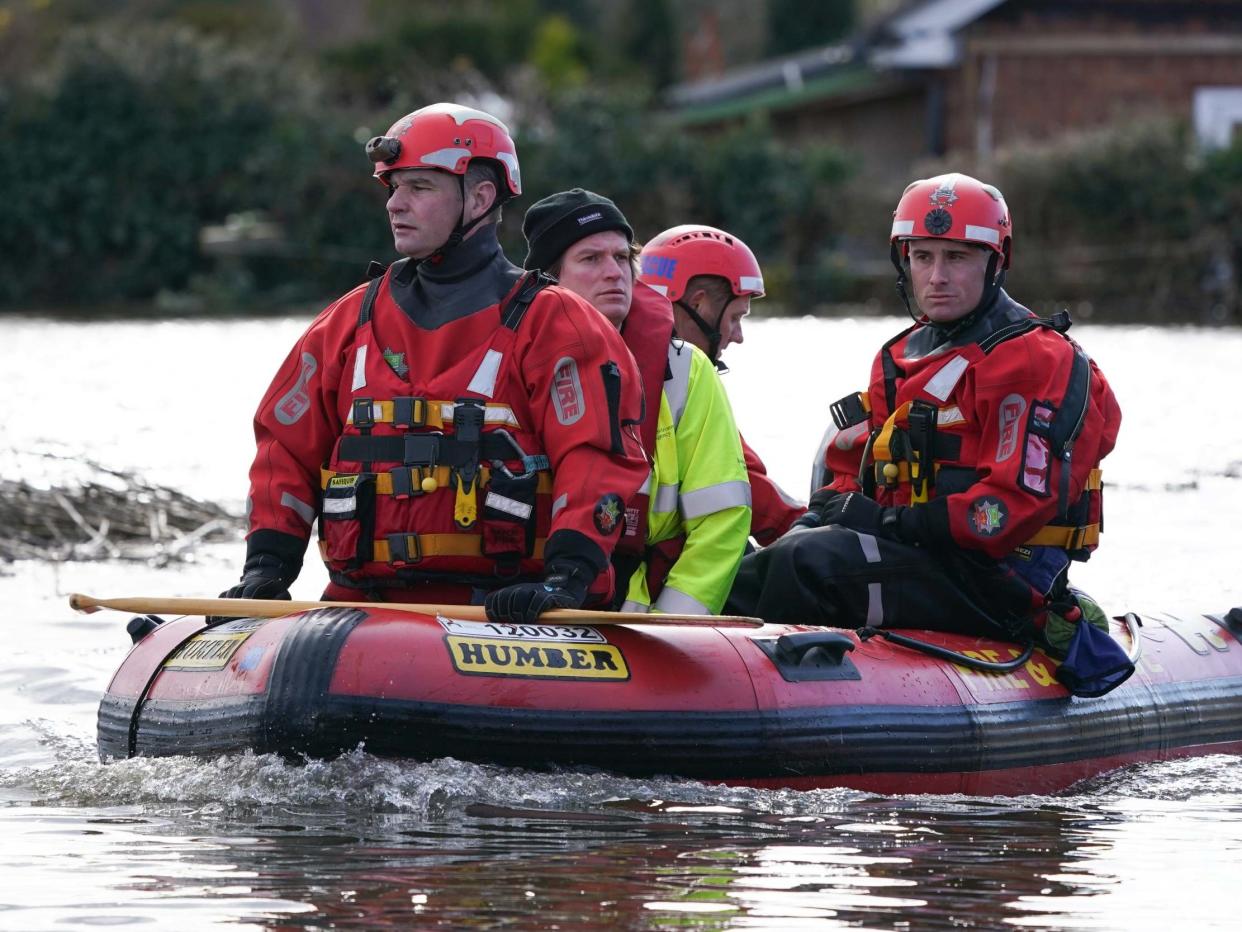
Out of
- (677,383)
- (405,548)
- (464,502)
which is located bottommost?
(405,548)

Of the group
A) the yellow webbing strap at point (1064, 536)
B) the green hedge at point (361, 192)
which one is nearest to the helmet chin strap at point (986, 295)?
the yellow webbing strap at point (1064, 536)

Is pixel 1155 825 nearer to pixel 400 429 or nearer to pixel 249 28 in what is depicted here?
pixel 400 429

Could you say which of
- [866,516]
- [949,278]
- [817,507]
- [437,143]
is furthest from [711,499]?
[437,143]

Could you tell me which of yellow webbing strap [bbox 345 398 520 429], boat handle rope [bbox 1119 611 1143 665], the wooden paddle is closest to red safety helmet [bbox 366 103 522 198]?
yellow webbing strap [bbox 345 398 520 429]

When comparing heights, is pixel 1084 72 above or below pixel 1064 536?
above

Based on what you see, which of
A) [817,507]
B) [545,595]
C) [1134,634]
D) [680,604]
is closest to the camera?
[545,595]

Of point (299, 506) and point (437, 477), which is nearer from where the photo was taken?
point (437, 477)

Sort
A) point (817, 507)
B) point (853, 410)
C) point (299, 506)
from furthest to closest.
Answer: point (853, 410) → point (817, 507) → point (299, 506)

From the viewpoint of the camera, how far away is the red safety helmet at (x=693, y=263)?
6965 millimetres

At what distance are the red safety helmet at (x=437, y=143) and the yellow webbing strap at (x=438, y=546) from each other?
3.03 ft

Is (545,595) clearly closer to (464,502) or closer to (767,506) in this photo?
(464,502)

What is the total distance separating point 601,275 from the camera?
6172 mm

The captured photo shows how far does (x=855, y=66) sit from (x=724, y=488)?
31.1 m

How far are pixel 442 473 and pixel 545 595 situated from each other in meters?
0.45
